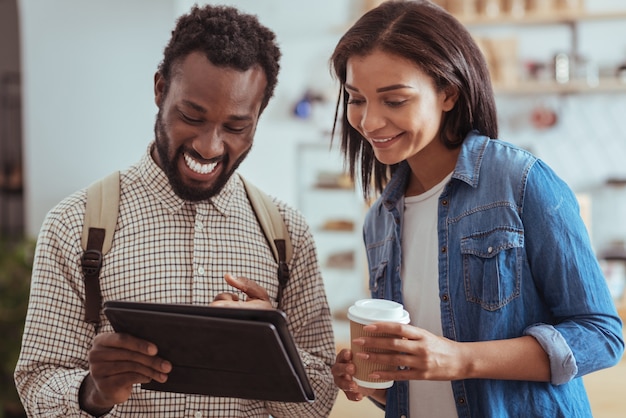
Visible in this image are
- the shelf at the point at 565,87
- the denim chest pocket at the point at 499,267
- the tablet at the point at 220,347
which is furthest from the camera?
the shelf at the point at 565,87

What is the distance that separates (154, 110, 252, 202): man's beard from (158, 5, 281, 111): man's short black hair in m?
0.11

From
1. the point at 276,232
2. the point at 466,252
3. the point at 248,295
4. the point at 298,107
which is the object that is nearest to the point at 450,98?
the point at 466,252

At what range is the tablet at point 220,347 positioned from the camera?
1.15m

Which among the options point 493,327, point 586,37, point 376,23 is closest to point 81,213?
point 376,23

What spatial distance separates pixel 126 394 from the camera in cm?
131

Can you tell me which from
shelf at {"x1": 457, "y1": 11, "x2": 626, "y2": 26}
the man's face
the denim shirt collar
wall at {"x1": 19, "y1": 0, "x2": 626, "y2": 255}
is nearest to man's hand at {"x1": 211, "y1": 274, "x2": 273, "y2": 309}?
the man's face

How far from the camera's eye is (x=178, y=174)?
1501 mm

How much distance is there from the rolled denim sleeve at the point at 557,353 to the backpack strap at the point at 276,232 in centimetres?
55

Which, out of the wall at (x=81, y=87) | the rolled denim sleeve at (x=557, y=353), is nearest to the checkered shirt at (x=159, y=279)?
the rolled denim sleeve at (x=557, y=353)

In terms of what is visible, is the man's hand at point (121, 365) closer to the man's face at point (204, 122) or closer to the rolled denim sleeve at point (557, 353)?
the man's face at point (204, 122)

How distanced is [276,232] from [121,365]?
19.5 inches

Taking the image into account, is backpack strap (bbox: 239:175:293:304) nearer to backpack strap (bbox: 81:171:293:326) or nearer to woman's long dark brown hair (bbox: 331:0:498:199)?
backpack strap (bbox: 81:171:293:326)

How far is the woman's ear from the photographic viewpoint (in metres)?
1.48

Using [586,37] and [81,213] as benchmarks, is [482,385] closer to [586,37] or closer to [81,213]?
[81,213]
